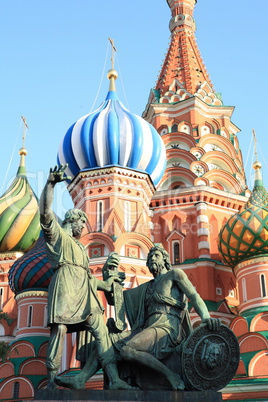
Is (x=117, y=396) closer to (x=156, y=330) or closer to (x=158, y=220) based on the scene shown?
(x=156, y=330)

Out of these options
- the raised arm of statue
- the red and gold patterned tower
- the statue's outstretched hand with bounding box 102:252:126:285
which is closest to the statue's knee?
the statue's outstretched hand with bounding box 102:252:126:285

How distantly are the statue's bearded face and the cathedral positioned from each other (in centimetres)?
1009

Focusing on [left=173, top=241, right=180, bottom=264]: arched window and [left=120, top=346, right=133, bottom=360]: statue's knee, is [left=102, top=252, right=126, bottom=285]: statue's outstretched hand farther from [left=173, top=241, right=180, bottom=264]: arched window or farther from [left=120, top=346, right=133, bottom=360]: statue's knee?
[left=173, top=241, right=180, bottom=264]: arched window

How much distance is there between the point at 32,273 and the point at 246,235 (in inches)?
286

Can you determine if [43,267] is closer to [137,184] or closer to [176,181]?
[137,184]

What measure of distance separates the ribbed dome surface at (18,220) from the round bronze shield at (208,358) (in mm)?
19984

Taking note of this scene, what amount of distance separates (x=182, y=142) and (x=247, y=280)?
7.63m

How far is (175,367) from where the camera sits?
18.0ft

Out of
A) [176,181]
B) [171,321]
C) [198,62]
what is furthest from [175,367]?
[198,62]

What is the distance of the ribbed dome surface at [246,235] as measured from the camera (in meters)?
18.8

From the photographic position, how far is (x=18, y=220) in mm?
24938

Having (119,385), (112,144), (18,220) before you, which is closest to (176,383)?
(119,385)

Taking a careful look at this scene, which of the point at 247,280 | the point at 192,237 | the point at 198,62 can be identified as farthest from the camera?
the point at 198,62

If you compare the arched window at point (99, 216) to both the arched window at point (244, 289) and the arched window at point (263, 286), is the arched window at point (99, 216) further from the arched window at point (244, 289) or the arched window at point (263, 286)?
the arched window at point (263, 286)
